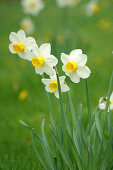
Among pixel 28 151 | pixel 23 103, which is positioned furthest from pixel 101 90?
pixel 28 151

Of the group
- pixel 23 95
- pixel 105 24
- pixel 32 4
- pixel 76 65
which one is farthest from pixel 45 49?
pixel 105 24

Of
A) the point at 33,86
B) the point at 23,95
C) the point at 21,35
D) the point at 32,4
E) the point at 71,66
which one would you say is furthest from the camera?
the point at 32,4

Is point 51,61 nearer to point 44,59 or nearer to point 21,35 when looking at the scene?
point 44,59

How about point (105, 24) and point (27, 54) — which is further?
point (105, 24)

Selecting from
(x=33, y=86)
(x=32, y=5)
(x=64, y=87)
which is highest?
(x=32, y=5)

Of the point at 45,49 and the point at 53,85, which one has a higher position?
the point at 45,49

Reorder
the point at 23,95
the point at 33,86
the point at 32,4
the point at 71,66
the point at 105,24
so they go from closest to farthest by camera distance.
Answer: the point at 71,66
the point at 23,95
the point at 33,86
the point at 32,4
the point at 105,24

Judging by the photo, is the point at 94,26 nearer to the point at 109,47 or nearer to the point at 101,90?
the point at 109,47

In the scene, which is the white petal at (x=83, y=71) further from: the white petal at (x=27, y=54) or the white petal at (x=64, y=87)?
the white petal at (x=27, y=54)
